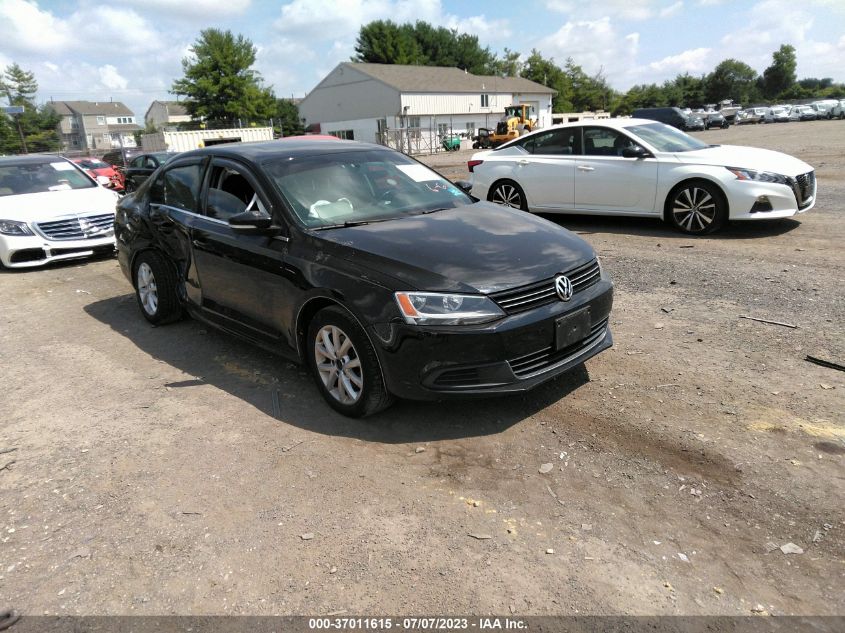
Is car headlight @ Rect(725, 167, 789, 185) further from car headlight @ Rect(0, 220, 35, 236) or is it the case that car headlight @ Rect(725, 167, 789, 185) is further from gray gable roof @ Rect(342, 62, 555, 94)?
gray gable roof @ Rect(342, 62, 555, 94)

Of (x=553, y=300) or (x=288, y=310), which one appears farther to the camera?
(x=288, y=310)

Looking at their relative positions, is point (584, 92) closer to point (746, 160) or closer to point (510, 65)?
point (510, 65)

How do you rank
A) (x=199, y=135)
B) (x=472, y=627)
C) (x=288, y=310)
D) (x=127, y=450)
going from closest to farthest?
(x=472, y=627) → (x=127, y=450) → (x=288, y=310) → (x=199, y=135)

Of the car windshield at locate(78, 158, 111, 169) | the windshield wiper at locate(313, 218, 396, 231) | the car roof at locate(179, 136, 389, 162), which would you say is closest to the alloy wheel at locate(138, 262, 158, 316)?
the car roof at locate(179, 136, 389, 162)

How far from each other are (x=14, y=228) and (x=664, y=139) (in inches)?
371

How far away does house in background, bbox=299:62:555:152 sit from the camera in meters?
58.7

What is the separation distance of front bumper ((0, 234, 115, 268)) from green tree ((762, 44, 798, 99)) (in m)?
123

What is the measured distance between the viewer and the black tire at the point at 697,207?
8227 mm

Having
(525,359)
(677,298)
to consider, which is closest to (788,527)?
(525,359)

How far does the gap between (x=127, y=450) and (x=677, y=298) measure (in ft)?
16.0

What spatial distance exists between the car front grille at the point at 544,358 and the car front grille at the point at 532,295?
268mm

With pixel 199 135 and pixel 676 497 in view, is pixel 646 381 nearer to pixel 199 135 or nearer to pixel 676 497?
pixel 676 497

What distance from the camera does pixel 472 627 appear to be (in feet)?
7.88

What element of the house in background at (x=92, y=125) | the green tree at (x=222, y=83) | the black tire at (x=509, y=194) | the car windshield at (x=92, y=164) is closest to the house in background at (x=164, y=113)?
the house in background at (x=92, y=125)
